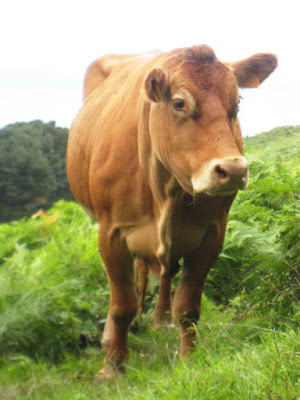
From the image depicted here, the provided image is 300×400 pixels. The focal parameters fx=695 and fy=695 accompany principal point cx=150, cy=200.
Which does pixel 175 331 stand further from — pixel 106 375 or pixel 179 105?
pixel 179 105

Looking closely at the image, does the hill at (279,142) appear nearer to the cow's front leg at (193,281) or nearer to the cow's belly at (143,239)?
the cow's front leg at (193,281)

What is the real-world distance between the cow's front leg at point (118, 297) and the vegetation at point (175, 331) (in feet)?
0.49

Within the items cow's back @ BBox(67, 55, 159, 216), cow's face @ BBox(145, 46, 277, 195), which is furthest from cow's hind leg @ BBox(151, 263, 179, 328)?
cow's face @ BBox(145, 46, 277, 195)

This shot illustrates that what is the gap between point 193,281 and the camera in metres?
5.77

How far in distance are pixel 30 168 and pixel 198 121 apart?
29144 millimetres

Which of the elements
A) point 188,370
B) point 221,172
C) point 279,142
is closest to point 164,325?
point 188,370

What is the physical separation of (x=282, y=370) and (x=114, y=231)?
7.89ft

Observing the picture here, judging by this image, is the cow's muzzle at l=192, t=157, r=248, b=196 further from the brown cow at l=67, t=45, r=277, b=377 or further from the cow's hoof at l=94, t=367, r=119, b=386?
the cow's hoof at l=94, t=367, r=119, b=386

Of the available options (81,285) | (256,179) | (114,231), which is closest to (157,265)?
(114,231)

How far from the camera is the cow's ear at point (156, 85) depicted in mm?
4602

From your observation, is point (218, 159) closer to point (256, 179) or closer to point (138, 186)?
point (138, 186)

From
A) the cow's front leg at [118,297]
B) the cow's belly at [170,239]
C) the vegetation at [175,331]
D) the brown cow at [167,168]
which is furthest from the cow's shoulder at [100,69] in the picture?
the cow's belly at [170,239]

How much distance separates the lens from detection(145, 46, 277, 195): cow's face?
4168mm

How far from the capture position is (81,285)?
23.8ft
